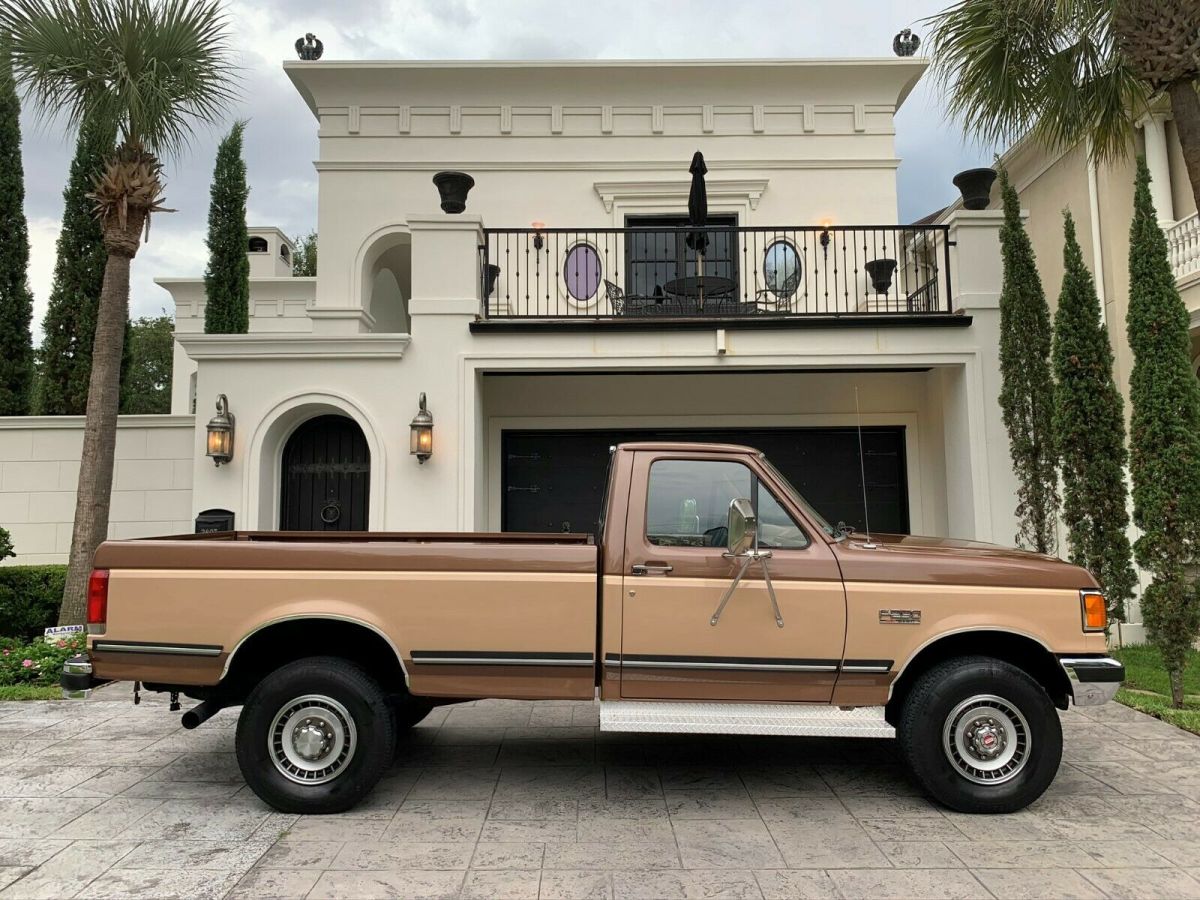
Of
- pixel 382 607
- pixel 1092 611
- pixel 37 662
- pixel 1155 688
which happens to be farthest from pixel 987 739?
pixel 37 662

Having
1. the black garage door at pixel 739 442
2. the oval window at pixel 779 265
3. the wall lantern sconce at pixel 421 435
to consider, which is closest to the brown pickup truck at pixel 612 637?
the wall lantern sconce at pixel 421 435

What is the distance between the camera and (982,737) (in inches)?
166

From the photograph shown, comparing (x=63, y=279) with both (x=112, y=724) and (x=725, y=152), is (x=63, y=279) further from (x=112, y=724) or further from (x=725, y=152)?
(x=725, y=152)

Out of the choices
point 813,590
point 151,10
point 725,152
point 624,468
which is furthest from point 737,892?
point 725,152

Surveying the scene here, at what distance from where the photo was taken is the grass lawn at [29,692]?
6.82 meters

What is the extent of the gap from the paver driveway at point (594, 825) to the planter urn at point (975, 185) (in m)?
6.33

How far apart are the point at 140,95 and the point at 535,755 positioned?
7724mm

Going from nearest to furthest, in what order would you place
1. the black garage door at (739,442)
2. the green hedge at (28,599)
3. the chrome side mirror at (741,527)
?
1. the chrome side mirror at (741,527)
2. the green hedge at (28,599)
3. the black garage door at (739,442)

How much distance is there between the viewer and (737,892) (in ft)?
11.1

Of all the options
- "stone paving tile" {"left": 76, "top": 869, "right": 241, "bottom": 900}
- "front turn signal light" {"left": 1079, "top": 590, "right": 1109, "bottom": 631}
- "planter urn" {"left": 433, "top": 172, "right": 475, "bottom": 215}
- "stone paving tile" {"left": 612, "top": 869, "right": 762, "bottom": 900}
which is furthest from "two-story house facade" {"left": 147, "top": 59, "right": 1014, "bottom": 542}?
"stone paving tile" {"left": 612, "top": 869, "right": 762, "bottom": 900}

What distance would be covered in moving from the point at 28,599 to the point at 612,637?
26.4 feet

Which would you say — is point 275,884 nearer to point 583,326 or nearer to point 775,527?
point 775,527

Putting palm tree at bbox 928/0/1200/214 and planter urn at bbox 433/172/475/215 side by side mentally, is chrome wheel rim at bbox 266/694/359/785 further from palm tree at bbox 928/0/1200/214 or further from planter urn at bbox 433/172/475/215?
palm tree at bbox 928/0/1200/214

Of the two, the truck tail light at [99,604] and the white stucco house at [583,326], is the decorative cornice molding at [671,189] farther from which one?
the truck tail light at [99,604]
